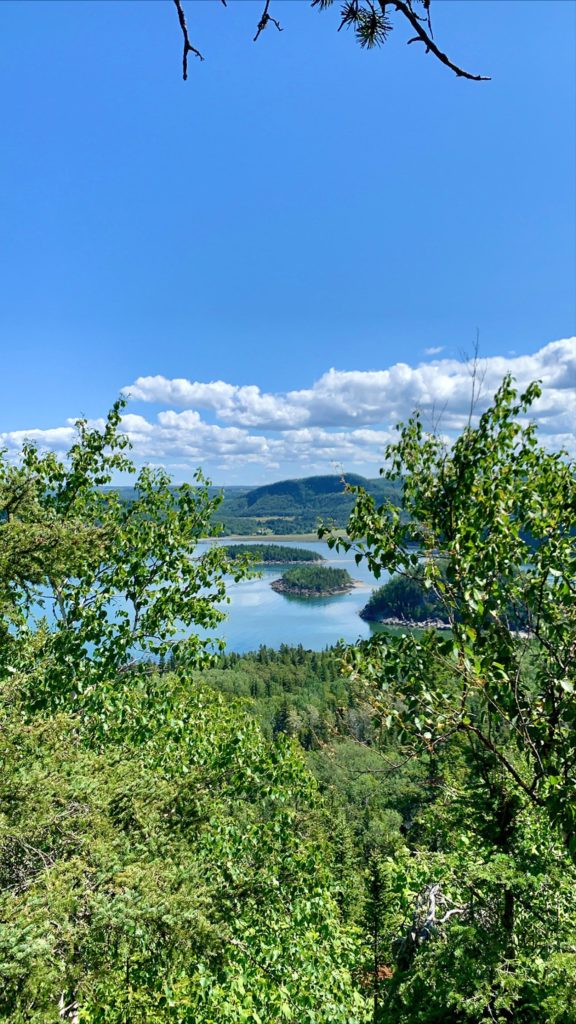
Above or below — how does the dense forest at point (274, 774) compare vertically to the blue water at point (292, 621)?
above

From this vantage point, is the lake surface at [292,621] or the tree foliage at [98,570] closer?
the tree foliage at [98,570]

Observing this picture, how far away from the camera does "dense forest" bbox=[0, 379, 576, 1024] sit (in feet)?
11.9

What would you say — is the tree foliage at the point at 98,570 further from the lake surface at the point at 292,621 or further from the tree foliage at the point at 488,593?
the lake surface at the point at 292,621

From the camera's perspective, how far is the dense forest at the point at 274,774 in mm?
3629

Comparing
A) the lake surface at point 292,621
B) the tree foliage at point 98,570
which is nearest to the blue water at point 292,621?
the lake surface at point 292,621

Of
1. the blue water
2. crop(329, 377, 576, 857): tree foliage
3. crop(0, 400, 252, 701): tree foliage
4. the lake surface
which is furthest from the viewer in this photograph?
the lake surface

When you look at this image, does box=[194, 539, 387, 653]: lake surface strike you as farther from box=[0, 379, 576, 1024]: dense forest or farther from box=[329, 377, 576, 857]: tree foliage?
box=[329, 377, 576, 857]: tree foliage

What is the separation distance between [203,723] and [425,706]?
5298mm

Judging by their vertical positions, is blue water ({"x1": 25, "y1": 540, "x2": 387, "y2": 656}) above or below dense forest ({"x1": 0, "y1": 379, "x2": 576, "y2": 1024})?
below

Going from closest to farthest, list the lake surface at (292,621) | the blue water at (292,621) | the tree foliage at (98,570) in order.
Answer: the tree foliage at (98,570)
the blue water at (292,621)
the lake surface at (292,621)

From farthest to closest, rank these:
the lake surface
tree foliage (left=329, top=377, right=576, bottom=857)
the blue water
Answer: the lake surface < the blue water < tree foliage (left=329, top=377, right=576, bottom=857)

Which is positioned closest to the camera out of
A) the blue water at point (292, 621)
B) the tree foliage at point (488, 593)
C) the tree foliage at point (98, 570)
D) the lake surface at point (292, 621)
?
the tree foliage at point (488, 593)

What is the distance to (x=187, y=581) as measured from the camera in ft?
25.1

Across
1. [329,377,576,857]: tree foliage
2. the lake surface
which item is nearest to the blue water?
the lake surface
